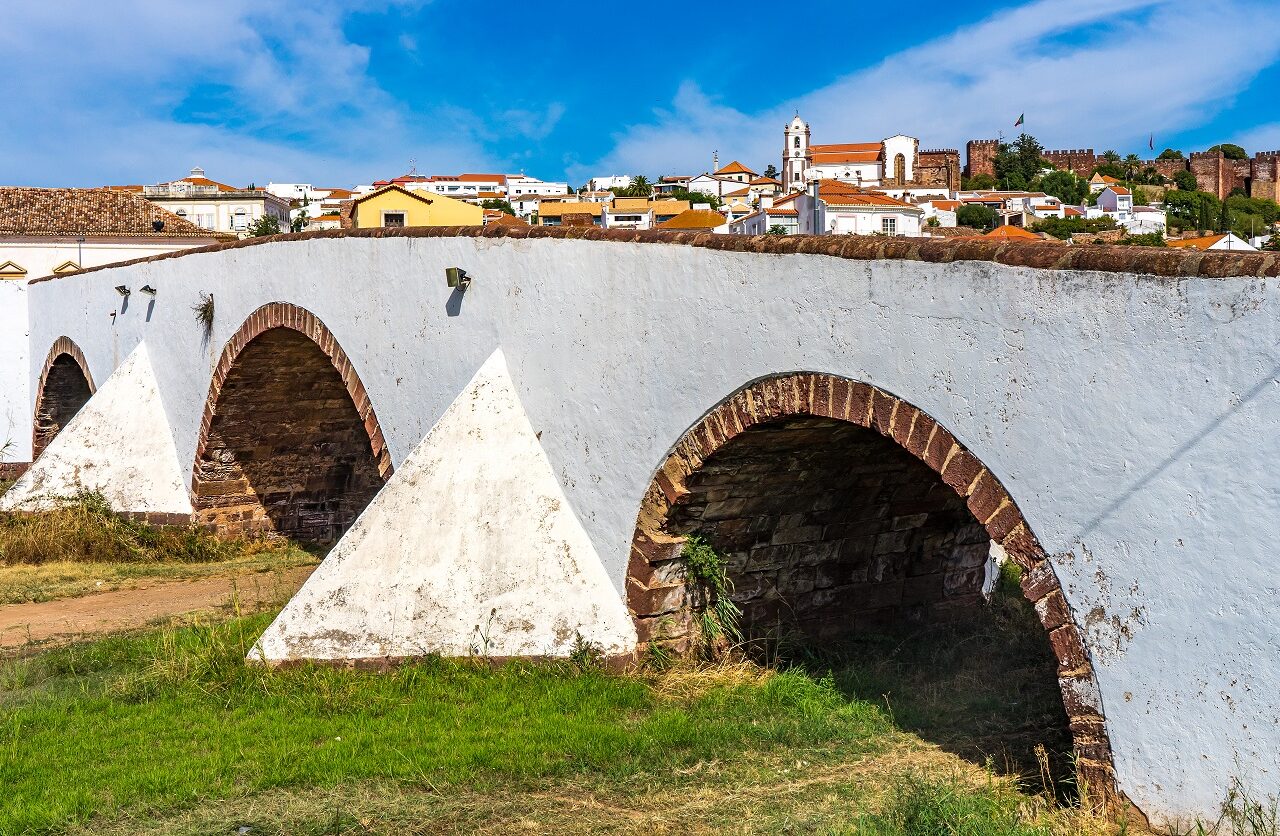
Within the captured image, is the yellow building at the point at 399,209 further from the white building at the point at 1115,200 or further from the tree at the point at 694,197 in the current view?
the tree at the point at 694,197

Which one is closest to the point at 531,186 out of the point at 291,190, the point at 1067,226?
the point at 291,190

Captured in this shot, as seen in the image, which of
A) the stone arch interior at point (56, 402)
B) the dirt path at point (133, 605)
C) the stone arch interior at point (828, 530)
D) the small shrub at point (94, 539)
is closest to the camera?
the stone arch interior at point (828, 530)

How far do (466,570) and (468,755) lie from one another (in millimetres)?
1730

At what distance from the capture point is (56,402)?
59.2 feet

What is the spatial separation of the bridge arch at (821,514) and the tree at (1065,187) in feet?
181

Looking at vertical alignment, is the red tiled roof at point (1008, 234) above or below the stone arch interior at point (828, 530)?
above

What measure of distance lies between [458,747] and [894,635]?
3.28 m

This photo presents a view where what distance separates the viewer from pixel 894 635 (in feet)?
24.4

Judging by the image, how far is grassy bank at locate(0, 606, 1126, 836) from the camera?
4641 mm

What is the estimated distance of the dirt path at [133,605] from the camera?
8516mm

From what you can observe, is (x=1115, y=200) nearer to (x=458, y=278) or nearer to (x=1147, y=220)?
(x=1147, y=220)

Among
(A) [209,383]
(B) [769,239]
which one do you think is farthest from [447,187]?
(B) [769,239]

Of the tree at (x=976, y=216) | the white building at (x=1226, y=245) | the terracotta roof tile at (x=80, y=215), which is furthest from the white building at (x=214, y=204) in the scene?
the white building at (x=1226, y=245)

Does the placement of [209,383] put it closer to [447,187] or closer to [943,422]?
[943,422]
